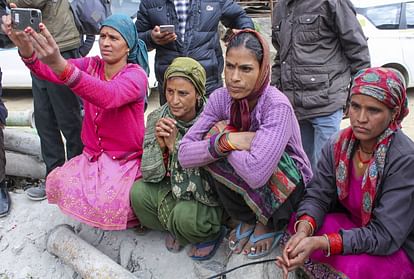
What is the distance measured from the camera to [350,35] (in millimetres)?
3158

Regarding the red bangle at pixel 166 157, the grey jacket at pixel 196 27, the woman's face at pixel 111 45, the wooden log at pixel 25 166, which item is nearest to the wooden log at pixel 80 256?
the red bangle at pixel 166 157

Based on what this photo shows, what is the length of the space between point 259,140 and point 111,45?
1.25 m

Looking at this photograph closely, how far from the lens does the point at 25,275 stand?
3.28 meters

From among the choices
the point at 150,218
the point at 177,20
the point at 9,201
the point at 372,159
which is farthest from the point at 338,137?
the point at 9,201

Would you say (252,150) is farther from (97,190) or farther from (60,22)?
(60,22)

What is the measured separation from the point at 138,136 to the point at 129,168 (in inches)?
8.7

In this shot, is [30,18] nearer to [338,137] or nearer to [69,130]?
[69,130]

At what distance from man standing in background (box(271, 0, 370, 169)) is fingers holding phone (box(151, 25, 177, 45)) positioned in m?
0.78

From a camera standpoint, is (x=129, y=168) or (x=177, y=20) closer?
(x=129, y=168)

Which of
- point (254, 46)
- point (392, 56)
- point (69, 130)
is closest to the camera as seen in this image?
point (254, 46)

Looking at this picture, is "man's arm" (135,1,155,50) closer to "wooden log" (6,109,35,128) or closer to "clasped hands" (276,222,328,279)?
"wooden log" (6,109,35,128)

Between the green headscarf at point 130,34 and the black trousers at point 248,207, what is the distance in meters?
1.05

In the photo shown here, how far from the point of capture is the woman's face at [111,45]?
3109 millimetres

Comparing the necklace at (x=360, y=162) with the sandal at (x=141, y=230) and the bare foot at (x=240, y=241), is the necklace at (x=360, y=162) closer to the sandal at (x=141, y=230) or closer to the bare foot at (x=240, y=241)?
the bare foot at (x=240, y=241)
